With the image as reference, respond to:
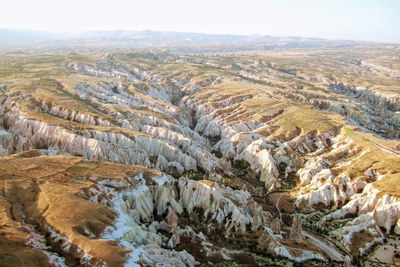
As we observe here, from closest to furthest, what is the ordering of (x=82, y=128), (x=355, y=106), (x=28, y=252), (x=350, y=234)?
(x=28, y=252), (x=350, y=234), (x=82, y=128), (x=355, y=106)

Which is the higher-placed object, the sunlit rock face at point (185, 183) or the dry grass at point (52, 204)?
the dry grass at point (52, 204)

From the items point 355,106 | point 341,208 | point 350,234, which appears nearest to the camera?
point 350,234

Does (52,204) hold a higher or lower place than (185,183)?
higher

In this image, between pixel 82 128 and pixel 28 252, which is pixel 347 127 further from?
pixel 28 252

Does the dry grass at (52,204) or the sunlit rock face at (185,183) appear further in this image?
the sunlit rock face at (185,183)

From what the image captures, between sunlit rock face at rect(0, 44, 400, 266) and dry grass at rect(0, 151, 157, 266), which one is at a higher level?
dry grass at rect(0, 151, 157, 266)

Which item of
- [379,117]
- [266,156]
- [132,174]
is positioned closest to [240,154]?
[266,156]

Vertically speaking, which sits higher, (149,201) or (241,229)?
(149,201)

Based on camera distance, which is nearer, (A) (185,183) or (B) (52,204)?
(B) (52,204)
